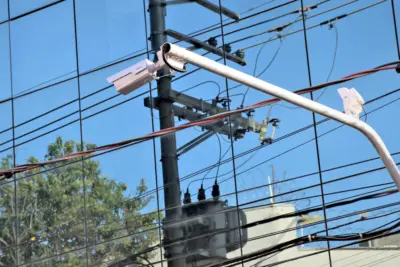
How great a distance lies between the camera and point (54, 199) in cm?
1567

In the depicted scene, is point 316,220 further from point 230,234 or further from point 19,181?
point 19,181

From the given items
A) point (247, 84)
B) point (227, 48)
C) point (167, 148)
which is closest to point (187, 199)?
point (167, 148)

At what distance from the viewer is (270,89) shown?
708 centimetres

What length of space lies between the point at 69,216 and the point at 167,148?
308 cm

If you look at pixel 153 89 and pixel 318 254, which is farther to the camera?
pixel 153 89

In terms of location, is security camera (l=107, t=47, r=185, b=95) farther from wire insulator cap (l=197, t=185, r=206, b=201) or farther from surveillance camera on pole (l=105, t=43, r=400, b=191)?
wire insulator cap (l=197, t=185, r=206, b=201)

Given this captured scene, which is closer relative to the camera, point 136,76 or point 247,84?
point 247,84

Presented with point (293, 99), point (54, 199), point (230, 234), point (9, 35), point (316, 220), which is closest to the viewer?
point (293, 99)

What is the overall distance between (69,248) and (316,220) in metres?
5.05

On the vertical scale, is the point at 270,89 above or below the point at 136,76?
below

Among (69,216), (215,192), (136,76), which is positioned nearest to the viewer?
(136,76)

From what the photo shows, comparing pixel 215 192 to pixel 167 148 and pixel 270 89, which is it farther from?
pixel 270 89

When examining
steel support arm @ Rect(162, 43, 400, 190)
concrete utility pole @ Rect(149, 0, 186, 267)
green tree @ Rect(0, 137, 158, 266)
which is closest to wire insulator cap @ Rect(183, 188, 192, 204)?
concrete utility pole @ Rect(149, 0, 186, 267)

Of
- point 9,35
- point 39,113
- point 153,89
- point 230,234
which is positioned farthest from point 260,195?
point 9,35
